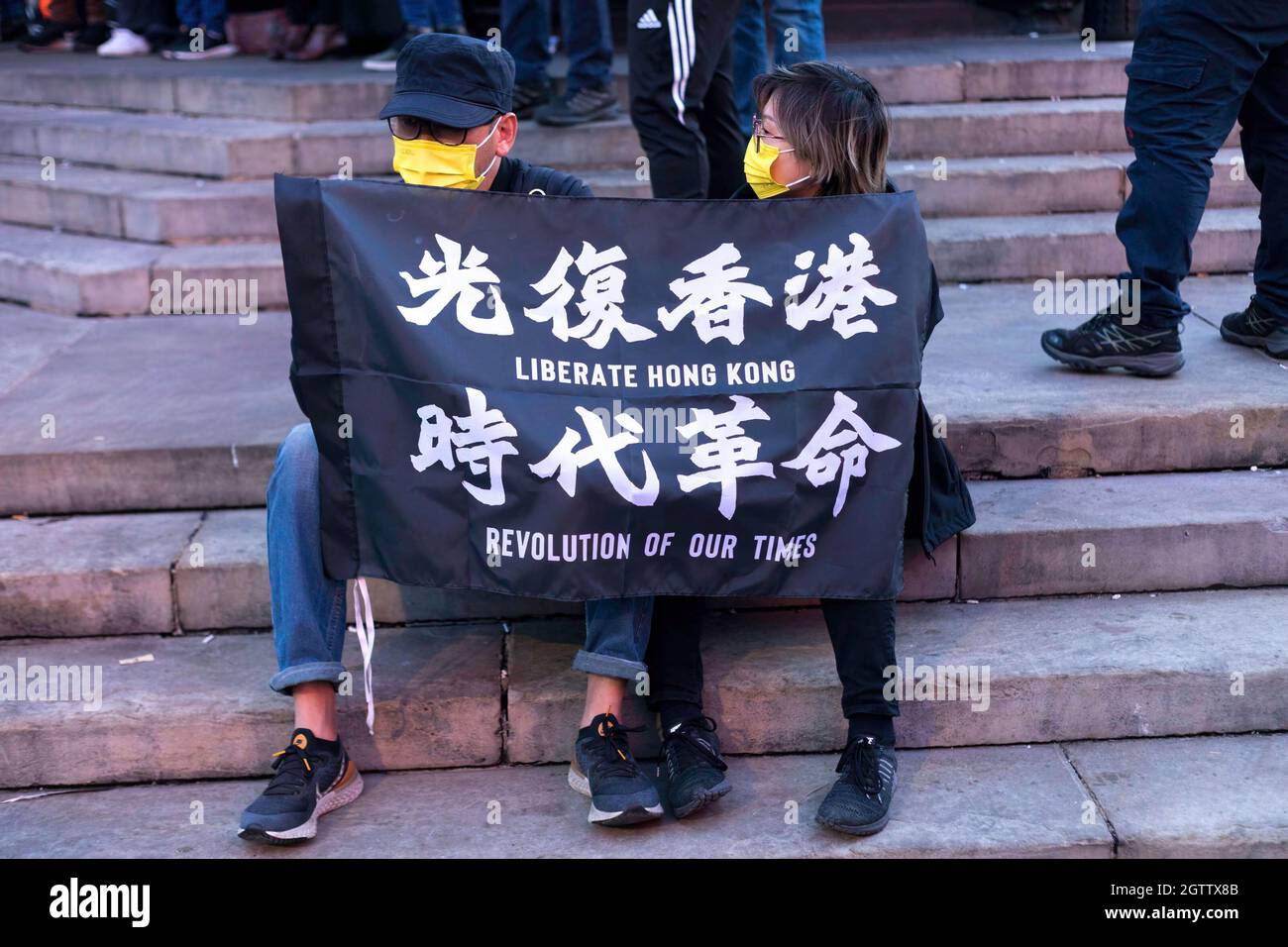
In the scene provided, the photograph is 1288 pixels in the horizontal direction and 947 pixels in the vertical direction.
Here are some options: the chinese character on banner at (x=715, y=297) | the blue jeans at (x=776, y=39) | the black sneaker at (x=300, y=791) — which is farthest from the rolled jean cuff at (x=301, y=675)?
the blue jeans at (x=776, y=39)

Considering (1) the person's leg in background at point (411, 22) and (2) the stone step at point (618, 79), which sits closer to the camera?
(2) the stone step at point (618, 79)

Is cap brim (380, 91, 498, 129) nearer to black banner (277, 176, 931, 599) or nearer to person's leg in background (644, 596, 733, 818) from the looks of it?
black banner (277, 176, 931, 599)

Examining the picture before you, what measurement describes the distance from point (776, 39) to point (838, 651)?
9.23ft

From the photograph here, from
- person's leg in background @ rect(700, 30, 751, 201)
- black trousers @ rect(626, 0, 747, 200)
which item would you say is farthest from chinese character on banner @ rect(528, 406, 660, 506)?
person's leg in background @ rect(700, 30, 751, 201)

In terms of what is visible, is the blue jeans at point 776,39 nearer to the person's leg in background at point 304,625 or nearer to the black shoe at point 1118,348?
the black shoe at point 1118,348

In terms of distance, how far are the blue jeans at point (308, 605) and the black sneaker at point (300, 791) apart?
5.7 inches

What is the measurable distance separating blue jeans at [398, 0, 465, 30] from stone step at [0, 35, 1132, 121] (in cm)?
33

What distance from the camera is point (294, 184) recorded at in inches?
116

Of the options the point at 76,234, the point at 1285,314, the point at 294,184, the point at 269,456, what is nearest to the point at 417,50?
the point at 294,184

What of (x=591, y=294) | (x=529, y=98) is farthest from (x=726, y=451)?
(x=529, y=98)

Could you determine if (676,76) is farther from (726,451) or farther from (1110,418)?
(726,451)

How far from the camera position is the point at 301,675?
3029mm

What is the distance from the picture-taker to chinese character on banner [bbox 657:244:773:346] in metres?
3.02

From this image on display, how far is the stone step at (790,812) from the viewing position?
9.57ft
